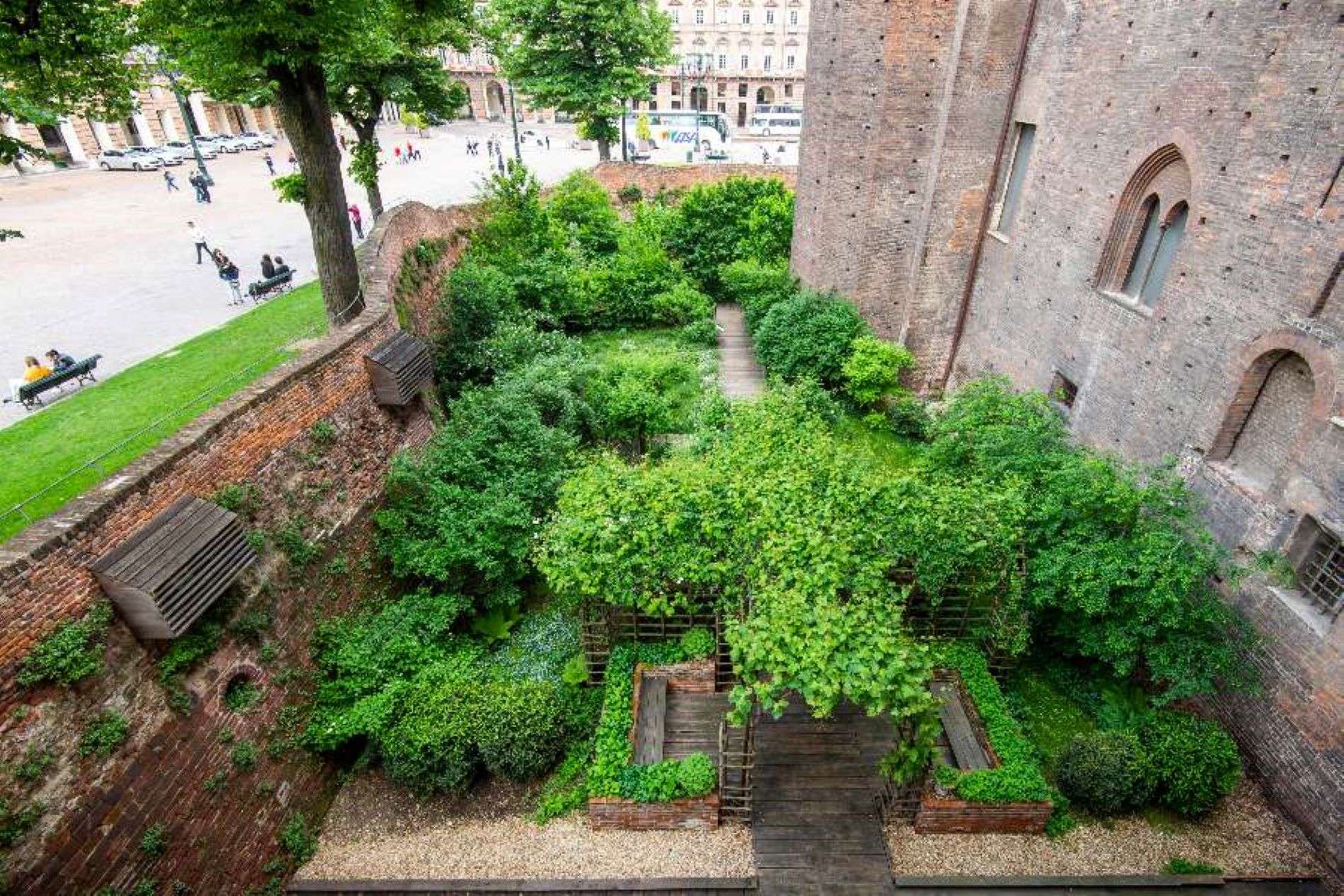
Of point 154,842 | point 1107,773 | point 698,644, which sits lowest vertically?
point 1107,773

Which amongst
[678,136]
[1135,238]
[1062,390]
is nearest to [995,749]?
[1062,390]

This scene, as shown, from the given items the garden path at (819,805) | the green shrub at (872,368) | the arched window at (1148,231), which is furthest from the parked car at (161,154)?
the arched window at (1148,231)

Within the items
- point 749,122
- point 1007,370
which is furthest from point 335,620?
point 749,122

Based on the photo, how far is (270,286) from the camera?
17828 millimetres

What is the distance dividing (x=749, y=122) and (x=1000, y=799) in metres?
61.9

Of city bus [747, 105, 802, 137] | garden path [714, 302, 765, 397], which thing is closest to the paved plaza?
city bus [747, 105, 802, 137]

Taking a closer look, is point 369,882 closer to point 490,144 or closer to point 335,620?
point 335,620

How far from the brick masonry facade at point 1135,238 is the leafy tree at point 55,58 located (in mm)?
14514

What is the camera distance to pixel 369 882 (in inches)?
327

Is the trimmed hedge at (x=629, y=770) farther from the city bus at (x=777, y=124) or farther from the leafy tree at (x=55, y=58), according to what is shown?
the city bus at (x=777, y=124)

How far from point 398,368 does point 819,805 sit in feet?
31.6

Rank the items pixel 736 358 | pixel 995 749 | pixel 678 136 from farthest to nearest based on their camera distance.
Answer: pixel 678 136
pixel 736 358
pixel 995 749

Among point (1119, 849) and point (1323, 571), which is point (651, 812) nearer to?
point (1119, 849)

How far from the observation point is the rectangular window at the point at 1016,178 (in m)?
14.9
